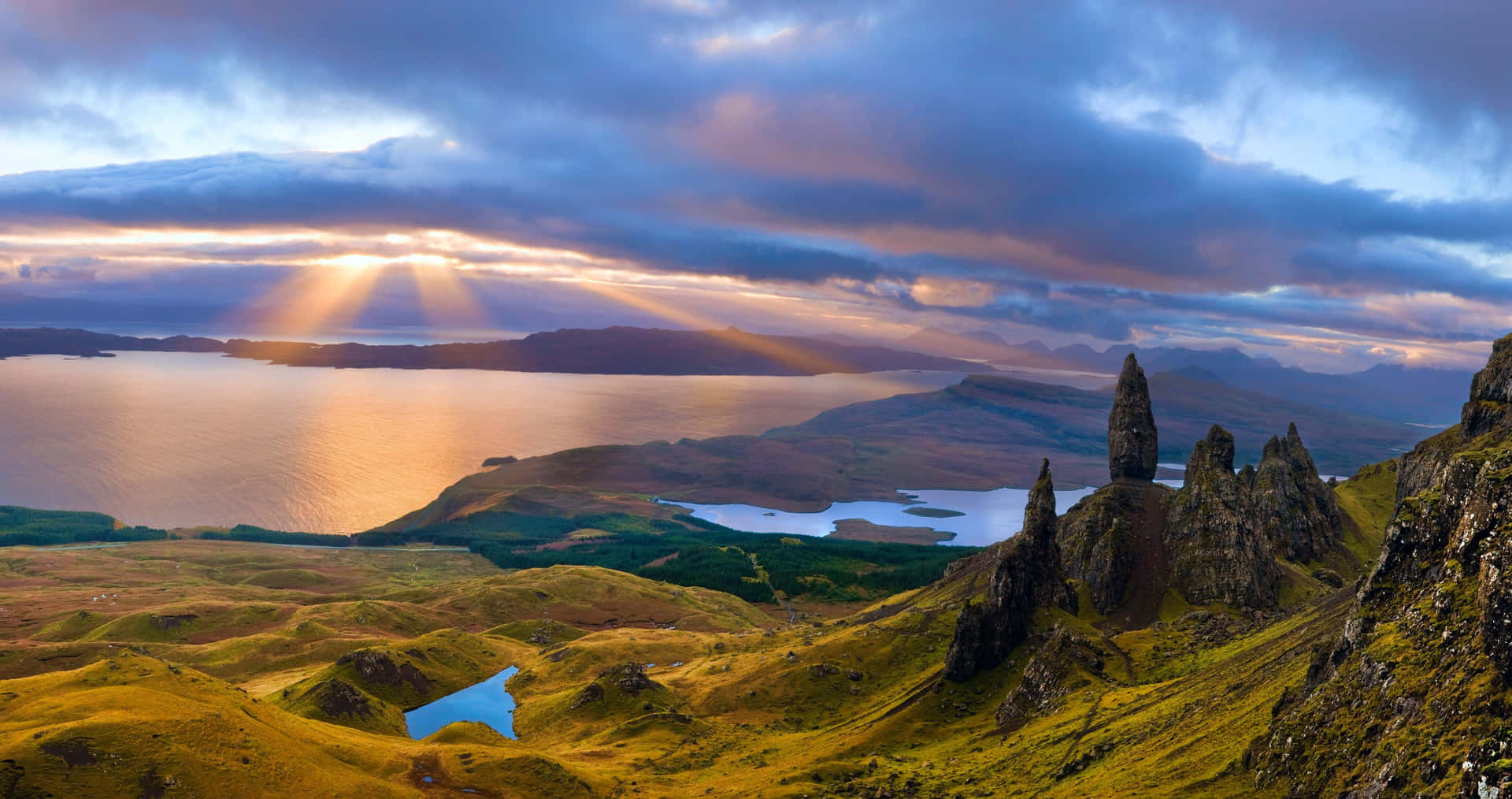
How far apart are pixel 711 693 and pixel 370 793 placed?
85.9 m

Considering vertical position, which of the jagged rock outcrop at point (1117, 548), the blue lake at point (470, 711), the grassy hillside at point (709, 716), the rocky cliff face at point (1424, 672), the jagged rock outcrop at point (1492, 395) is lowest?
the blue lake at point (470, 711)

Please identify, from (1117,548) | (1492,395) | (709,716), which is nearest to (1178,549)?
(1117,548)

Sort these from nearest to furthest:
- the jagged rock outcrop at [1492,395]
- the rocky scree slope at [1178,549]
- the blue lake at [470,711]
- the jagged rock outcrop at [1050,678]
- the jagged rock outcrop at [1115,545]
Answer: the jagged rock outcrop at [1492,395], the jagged rock outcrop at [1050,678], the blue lake at [470,711], the rocky scree slope at [1178,549], the jagged rock outcrop at [1115,545]

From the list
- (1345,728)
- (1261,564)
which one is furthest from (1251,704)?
(1261,564)

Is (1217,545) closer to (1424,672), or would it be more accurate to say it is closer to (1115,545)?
(1115,545)

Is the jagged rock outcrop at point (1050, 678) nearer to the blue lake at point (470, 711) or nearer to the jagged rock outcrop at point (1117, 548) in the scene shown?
the jagged rock outcrop at point (1117, 548)

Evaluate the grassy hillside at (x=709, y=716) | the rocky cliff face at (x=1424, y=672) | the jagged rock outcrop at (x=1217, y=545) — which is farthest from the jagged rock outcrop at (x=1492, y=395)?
the rocky cliff face at (x=1424, y=672)

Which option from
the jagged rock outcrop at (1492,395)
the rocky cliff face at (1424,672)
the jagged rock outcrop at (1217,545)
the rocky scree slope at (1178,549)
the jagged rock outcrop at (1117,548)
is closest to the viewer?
the rocky cliff face at (1424,672)

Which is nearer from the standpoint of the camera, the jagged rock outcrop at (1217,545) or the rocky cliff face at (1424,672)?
the rocky cliff face at (1424,672)

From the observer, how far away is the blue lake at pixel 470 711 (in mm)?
162375

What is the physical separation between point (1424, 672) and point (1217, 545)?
5064 inches

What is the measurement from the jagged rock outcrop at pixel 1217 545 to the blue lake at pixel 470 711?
489 ft

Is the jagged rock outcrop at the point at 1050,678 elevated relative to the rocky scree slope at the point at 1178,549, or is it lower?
lower

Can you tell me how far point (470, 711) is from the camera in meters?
173
